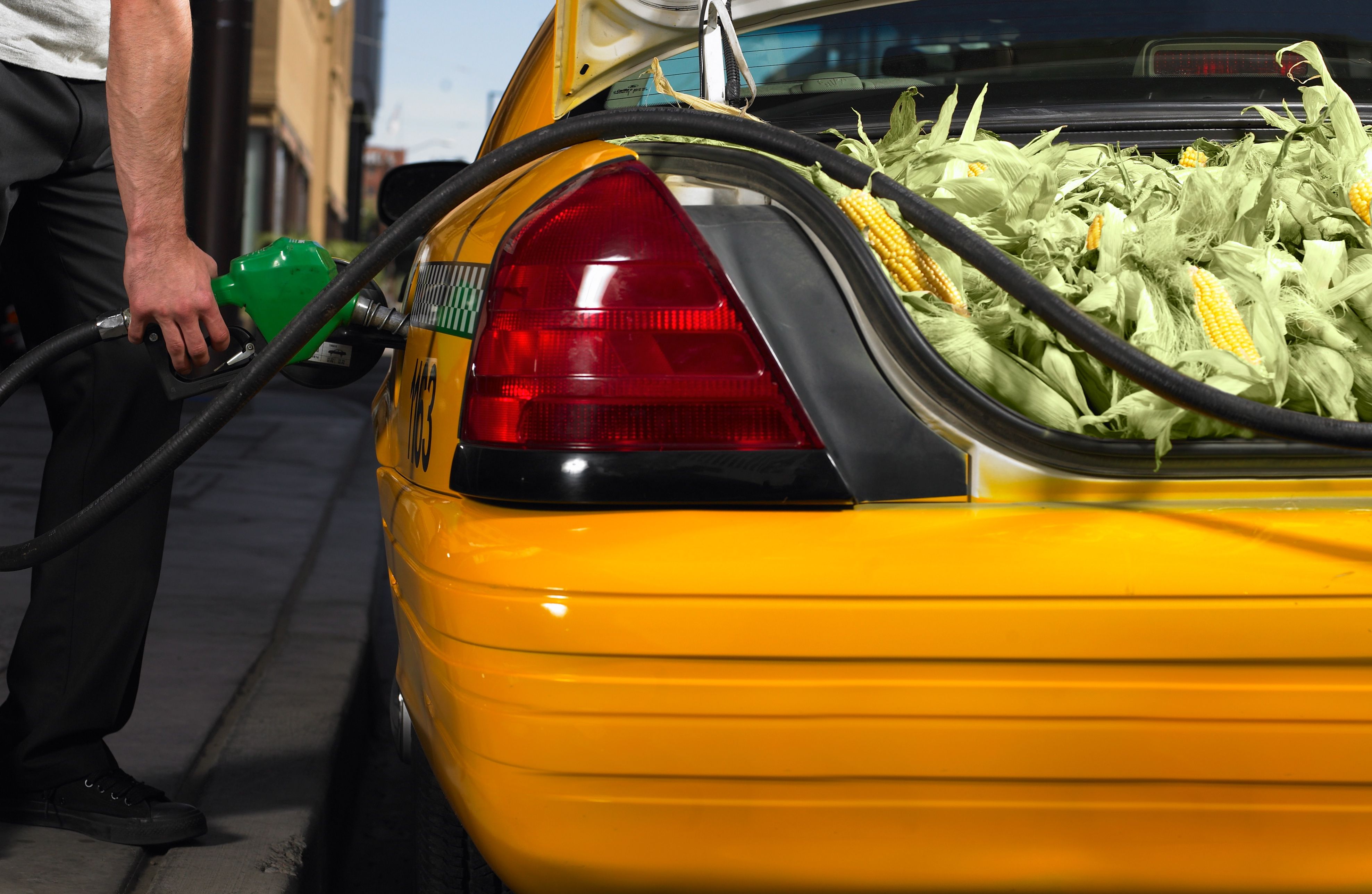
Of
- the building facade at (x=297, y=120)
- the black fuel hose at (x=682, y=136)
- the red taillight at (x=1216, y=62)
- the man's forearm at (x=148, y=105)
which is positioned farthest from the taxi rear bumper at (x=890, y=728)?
the building facade at (x=297, y=120)

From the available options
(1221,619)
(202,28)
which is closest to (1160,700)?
(1221,619)

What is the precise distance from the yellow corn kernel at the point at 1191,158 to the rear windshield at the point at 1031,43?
436 mm

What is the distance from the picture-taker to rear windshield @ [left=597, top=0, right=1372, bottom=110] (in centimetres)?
250

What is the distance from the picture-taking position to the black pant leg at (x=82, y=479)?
2350 mm

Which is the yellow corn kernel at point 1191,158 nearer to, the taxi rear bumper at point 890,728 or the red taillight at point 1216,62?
the red taillight at point 1216,62

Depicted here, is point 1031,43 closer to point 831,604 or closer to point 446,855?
point 831,604

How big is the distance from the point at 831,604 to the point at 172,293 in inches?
48.0

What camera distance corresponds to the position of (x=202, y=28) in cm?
939

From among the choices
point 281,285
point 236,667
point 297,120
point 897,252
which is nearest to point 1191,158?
point 897,252

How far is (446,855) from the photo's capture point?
1933 millimetres

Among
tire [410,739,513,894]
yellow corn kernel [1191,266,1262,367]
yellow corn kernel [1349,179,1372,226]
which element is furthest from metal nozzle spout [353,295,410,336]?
yellow corn kernel [1349,179,1372,226]

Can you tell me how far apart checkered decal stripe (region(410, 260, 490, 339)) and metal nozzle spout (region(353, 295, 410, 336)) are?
2 cm

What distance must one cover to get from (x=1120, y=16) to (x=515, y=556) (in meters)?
1.76

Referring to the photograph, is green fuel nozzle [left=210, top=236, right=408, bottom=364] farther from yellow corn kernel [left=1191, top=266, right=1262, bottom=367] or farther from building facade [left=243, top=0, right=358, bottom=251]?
building facade [left=243, top=0, right=358, bottom=251]
